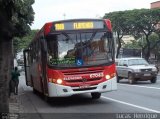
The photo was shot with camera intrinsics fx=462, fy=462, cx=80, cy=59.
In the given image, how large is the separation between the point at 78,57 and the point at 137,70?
13.9 m

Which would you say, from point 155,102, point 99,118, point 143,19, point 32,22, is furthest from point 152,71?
point 143,19

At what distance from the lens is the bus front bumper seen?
53.4ft

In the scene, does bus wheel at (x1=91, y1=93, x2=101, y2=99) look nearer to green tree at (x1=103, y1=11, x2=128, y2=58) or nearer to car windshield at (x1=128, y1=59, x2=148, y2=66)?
car windshield at (x1=128, y1=59, x2=148, y2=66)

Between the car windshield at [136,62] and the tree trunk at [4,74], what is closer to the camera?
the tree trunk at [4,74]

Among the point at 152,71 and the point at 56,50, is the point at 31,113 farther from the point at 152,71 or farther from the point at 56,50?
the point at 152,71

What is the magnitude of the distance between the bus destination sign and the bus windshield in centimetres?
21

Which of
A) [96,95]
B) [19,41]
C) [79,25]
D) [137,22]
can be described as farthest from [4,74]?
[137,22]

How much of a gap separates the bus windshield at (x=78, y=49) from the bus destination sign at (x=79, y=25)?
212 millimetres

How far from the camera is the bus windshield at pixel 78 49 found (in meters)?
16.4

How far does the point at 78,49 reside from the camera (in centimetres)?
1647

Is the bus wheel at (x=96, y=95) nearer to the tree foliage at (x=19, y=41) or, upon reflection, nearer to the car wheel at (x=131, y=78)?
the tree foliage at (x=19, y=41)

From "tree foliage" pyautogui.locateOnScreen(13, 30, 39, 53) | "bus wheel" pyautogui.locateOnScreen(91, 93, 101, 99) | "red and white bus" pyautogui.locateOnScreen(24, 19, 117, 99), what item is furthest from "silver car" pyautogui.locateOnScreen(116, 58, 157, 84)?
"red and white bus" pyautogui.locateOnScreen(24, 19, 117, 99)

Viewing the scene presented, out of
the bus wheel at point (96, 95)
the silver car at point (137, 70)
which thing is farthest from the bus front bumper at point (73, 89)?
the silver car at point (137, 70)

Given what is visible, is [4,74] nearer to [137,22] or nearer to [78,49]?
[78,49]
